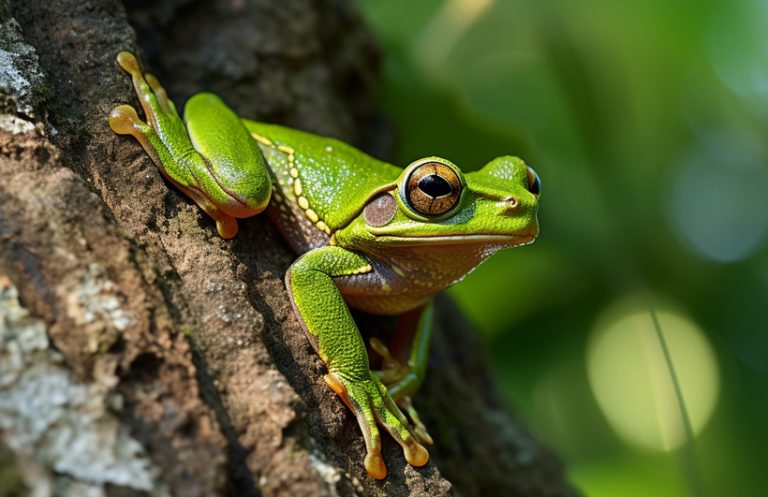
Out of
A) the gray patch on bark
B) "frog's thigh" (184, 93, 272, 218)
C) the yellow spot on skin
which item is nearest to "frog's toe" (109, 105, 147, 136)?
"frog's thigh" (184, 93, 272, 218)

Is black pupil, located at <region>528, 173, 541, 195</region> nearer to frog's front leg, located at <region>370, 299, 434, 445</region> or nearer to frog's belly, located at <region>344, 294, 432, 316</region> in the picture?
frog's belly, located at <region>344, 294, 432, 316</region>

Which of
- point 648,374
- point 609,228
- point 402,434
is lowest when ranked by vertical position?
point 648,374

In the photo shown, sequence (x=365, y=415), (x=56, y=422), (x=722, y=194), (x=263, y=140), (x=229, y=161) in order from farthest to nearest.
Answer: (x=722, y=194) → (x=263, y=140) → (x=229, y=161) → (x=365, y=415) → (x=56, y=422)

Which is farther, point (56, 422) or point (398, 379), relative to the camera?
point (398, 379)

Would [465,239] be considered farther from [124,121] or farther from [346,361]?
[124,121]

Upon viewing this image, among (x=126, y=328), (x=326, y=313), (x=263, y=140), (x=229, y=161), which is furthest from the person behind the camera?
(x=263, y=140)

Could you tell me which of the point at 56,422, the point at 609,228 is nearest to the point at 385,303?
the point at 56,422
